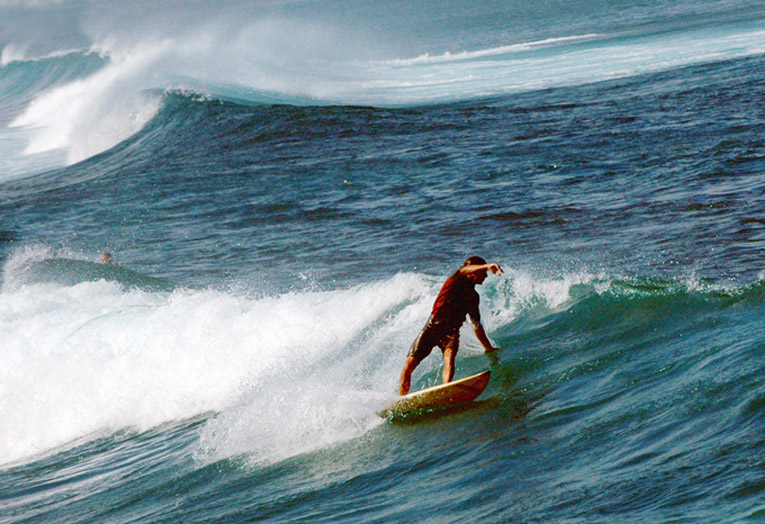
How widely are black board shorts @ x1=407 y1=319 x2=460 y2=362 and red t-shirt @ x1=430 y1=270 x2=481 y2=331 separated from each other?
0.10 feet

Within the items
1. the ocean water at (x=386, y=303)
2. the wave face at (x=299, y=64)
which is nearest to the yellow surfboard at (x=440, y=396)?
the ocean water at (x=386, y=303)

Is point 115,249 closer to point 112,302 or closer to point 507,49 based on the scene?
point 112,302

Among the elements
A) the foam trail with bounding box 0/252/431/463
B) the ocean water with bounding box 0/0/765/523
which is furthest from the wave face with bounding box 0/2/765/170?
the foam trail with bounding box 0/252/431/463

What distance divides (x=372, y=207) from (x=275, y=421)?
388 inches

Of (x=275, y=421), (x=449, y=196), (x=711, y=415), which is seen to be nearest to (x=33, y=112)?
(x=449, y=196)

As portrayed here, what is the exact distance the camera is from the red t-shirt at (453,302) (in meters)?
8.57

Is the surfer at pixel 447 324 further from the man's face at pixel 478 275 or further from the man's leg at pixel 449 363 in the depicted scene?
the man's face at pixel 478 275

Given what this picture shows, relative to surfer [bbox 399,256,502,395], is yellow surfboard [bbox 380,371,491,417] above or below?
below

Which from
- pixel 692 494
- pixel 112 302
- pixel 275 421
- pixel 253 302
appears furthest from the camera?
pixel 112 302

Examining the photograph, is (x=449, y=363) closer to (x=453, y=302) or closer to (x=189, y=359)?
(x=453, y=302)

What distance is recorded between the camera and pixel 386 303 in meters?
11.5

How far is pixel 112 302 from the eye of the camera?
1420 cm

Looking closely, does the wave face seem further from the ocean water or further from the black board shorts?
the black board shorts

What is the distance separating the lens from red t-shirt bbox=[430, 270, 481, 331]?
28.1 feet
